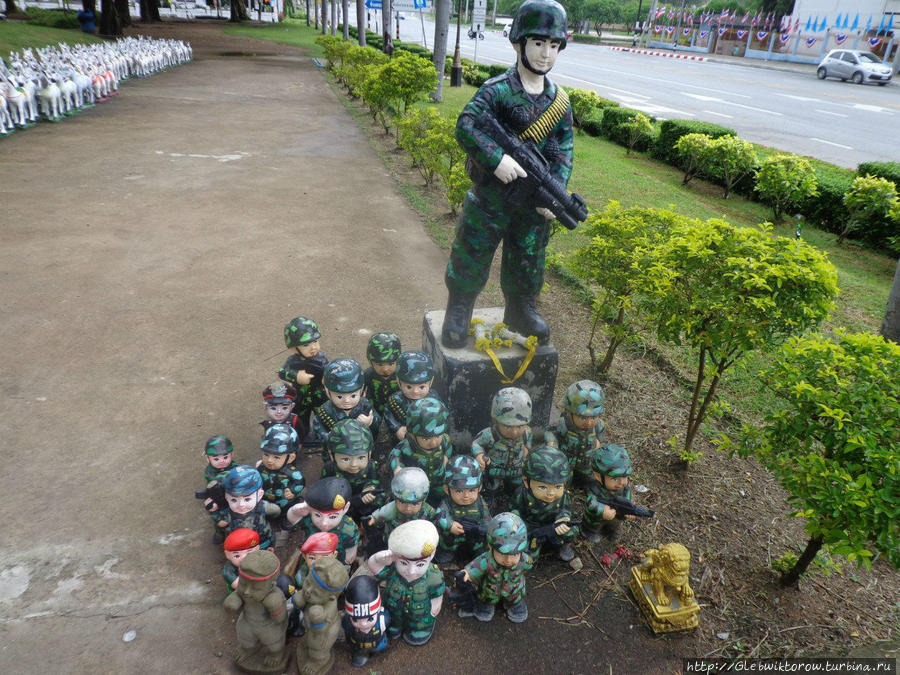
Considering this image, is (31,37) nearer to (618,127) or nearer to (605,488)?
(618,127)

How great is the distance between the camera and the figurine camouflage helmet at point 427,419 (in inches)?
139

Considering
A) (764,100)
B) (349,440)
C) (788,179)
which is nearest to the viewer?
(349,440)

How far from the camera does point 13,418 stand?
A: 4500 mm

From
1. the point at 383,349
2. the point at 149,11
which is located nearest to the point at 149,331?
the point at 383,349

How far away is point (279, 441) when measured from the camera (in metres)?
3.54

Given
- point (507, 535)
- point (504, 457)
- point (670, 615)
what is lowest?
point (670, 615)

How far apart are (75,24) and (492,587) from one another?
131ft

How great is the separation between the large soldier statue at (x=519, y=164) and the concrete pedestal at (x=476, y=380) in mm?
310

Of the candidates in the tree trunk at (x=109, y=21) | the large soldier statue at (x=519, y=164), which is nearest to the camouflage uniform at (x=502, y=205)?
the large soldier statue at (x=519, y=164)

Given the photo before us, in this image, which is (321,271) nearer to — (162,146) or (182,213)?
(182,213)

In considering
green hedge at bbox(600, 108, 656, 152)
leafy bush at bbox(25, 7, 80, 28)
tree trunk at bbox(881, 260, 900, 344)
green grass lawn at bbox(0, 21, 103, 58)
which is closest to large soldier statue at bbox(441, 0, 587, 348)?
tree trunk at bbox(881, 260, 900, 344)

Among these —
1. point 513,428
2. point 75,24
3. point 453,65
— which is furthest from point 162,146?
point 75,24

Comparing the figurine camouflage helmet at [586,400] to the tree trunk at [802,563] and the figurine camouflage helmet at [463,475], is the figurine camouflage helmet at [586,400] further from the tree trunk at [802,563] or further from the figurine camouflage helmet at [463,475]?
the tree trunk at [802,563]

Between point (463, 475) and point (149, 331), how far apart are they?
405 centimetres
